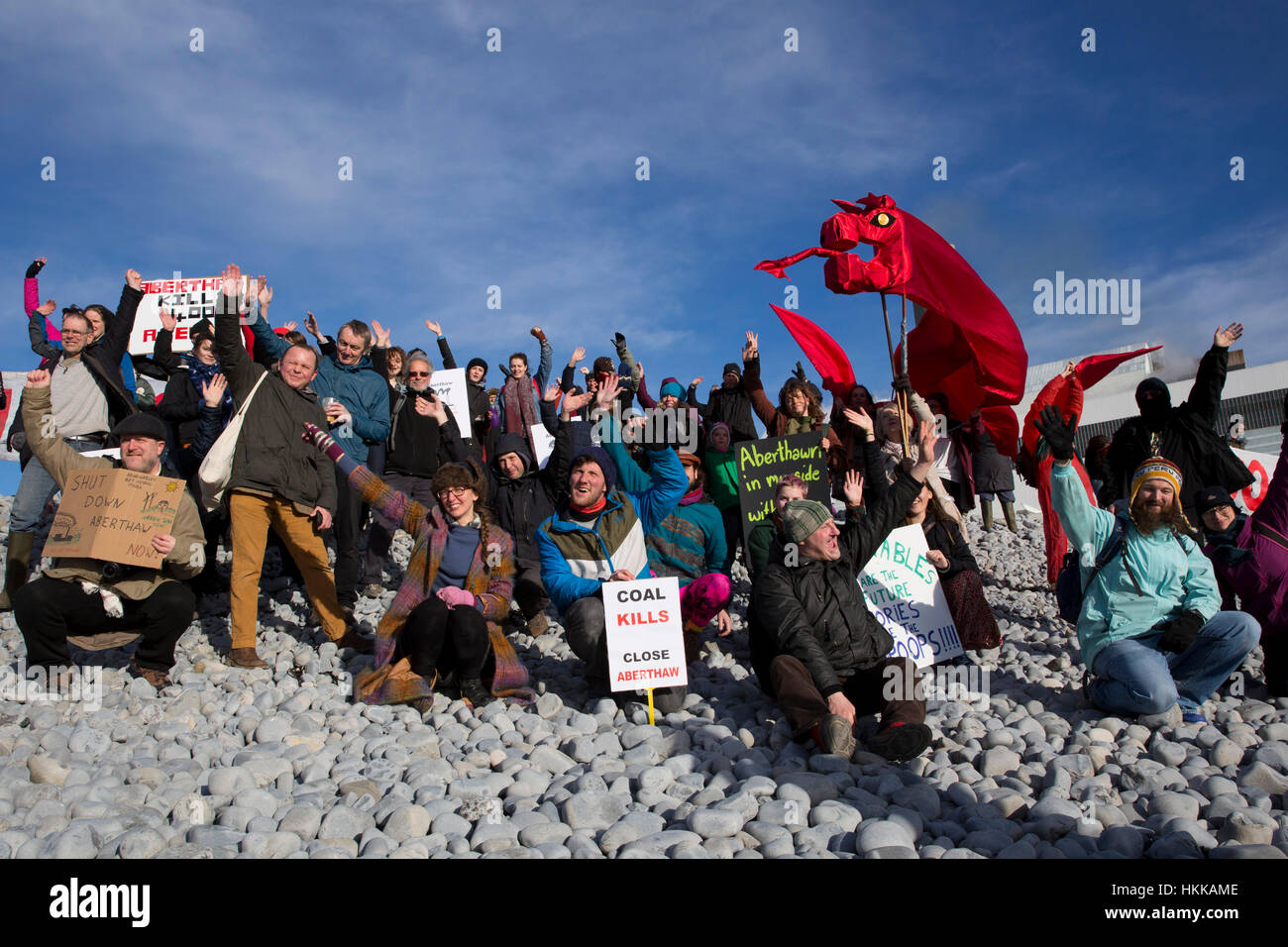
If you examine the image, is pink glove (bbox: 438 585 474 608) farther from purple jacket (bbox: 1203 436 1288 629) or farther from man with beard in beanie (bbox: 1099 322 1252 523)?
man with beard in beanie (bbox: 1099 322 1252 523)

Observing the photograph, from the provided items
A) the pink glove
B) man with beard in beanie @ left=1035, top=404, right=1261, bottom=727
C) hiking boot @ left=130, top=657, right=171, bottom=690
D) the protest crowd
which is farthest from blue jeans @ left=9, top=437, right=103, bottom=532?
man with beard in beanie @ left=1035, top=404, right=1261, bottom=727

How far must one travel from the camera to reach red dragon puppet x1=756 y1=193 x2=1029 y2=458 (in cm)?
729

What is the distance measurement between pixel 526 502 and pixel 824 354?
3.61m

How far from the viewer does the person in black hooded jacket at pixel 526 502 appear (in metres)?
6.70

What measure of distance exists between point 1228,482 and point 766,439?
3510 millimetres

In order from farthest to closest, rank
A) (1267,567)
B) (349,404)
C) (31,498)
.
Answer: (349,404) → (31,498) → (1267,567)

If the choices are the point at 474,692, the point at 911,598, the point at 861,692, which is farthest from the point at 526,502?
the point at 861,692

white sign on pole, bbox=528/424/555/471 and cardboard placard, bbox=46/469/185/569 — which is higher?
white sign on pole, bbox=528/424/555/471

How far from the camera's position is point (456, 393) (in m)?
9.28

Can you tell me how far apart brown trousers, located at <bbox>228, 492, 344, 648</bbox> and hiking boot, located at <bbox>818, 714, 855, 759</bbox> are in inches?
147

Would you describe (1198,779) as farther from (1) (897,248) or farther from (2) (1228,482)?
(1) (897,248)

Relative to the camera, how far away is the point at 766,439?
7.19 metres

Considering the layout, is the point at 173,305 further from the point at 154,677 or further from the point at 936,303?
the point at 936,303
